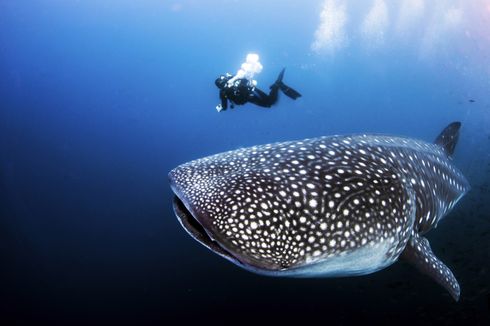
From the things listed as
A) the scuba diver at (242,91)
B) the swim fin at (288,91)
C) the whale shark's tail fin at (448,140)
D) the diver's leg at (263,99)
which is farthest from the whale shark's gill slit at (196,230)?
the diver's leg at (263,99)

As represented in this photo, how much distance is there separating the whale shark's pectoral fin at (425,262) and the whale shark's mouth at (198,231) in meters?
2.20

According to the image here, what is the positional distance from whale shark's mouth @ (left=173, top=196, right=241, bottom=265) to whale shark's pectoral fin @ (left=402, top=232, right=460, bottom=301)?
2201mm

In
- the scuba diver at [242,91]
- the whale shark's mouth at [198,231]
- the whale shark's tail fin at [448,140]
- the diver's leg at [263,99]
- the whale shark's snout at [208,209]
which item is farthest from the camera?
the diver's leg at [263,99]

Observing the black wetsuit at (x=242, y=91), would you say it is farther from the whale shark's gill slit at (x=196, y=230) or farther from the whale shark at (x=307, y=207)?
the whale shark's gill slit at (x=196, y=230)

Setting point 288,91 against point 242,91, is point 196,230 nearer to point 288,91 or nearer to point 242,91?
point 288,91

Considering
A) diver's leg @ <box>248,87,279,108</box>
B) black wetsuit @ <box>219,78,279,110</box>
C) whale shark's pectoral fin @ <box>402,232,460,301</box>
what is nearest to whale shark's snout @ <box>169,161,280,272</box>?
whale shark's pectoral fin @ <box>402,232,460,301</box>

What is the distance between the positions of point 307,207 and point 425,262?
210 centimetres

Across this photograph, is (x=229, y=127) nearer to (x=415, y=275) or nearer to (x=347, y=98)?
(x=347, y=98)

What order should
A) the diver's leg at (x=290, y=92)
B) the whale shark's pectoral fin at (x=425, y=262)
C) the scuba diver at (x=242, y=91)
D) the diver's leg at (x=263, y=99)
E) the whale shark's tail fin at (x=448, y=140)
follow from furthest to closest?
the diver's leg at (x=263, y=99) < the scuba diver at (x=242, y=91) < the diver's leg at (x=290, y=92) < the whale shark's tail fin at (x=448, y=140) < the whale shark's pectoral fin at (x=425, y=262)

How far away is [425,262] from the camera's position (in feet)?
12.8

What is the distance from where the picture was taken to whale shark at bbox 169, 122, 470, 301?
95.7 inches

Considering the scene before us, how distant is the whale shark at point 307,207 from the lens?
7.97 feet

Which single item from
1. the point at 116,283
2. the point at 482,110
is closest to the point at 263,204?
the point at 116,283

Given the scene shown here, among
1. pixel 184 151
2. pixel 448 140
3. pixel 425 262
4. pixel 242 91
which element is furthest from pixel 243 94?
pixel 184 151
